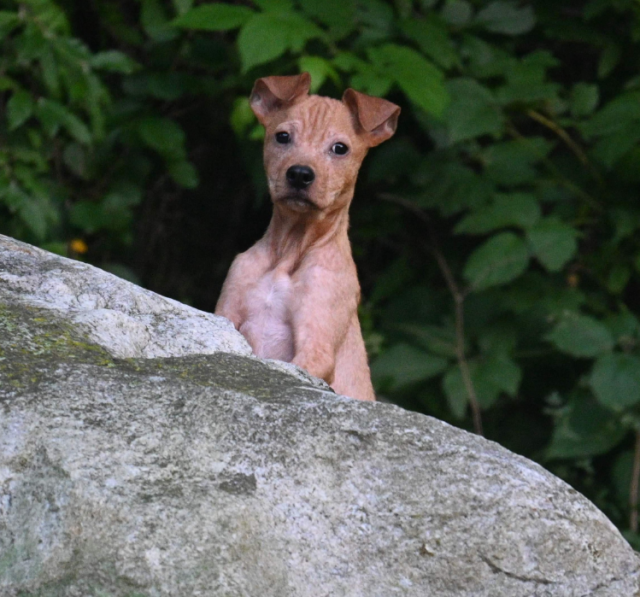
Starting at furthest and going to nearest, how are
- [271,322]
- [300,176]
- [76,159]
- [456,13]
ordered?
[76,159] → [456,13] → [271,322] → [300,176]

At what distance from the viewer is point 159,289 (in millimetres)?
9305

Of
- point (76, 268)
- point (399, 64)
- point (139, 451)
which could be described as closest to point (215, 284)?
point (399, 64)

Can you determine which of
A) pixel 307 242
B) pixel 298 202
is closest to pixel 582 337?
pixel 307 242

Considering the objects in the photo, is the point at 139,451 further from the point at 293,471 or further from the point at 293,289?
the point at 293,289

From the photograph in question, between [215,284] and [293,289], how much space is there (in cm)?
509

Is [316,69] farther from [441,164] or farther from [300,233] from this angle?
[300,233]

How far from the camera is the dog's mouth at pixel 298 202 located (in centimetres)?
451

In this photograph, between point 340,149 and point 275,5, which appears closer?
point 340,149

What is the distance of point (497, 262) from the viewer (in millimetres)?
6891

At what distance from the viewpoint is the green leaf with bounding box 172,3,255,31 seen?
6406mm

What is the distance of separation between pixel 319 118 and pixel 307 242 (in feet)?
1.86

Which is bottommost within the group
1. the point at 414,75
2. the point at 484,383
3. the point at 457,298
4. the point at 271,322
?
the point at 271,322

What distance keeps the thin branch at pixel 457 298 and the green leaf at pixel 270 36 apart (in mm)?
1917

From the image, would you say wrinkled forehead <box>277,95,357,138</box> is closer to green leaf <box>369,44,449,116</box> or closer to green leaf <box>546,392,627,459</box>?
green leaf <box>369,44,449,116</box>
